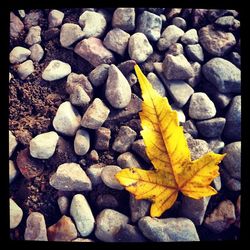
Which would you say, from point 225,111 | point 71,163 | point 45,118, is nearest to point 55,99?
point 45,118

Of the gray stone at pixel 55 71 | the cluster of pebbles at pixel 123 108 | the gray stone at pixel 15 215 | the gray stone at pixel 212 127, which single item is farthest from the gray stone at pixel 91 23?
the gray stone at pixel 15 215

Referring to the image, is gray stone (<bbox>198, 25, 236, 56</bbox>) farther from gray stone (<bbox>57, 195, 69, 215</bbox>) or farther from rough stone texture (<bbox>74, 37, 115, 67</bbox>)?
gray stone (<bbox>57, 195, 69, 215</bbox>)

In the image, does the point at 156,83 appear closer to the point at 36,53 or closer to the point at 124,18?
the point at 124,18

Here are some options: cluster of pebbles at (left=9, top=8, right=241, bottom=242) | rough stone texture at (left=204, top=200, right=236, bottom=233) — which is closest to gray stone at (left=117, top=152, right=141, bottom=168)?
cluster of pebbles at (left=9, top=8, right=241, bottom=242)

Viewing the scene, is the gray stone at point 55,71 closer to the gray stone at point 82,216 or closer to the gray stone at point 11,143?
the gray stone at point 11,143

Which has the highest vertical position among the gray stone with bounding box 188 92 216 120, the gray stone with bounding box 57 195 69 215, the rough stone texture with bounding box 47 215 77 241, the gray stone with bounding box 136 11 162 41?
the gray stone with bounding box 136 11 162 41

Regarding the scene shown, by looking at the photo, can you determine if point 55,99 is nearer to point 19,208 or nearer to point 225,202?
point 19,208
